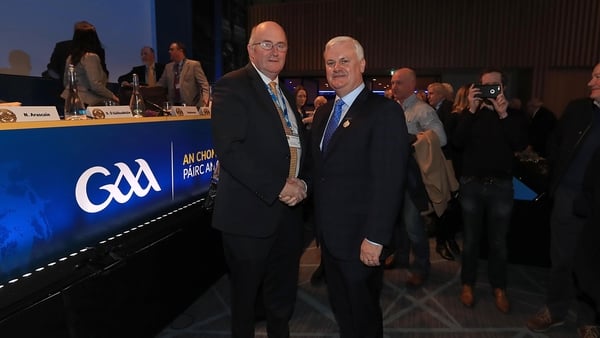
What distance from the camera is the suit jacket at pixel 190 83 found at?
462 cm

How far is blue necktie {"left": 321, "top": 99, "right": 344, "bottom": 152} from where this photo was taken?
1670 millimetres

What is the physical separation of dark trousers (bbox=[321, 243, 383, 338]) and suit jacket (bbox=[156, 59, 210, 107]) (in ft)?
11.0

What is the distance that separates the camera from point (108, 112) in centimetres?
196

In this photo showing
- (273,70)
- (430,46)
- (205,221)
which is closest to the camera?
A: (273,70)

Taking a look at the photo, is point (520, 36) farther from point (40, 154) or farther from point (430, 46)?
point (40, 154)

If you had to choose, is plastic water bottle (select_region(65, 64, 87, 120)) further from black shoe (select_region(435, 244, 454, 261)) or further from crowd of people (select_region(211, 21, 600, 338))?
black shoe (select_region(435, 244, 454, 261))

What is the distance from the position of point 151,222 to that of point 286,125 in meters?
1.05

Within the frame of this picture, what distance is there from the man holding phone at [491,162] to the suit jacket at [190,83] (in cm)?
311

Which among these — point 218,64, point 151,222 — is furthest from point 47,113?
point 218,64

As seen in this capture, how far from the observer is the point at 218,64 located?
8.59 metres

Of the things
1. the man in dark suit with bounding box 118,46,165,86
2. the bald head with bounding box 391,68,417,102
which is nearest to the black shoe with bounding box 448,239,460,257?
the bald head with bounding box 391,68,417,102

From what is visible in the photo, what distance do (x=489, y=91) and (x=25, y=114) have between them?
8.07 ft

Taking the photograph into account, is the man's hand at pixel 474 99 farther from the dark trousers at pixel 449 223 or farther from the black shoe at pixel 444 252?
the black shoe at pixel 444 252

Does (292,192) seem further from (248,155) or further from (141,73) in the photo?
(141,73)
